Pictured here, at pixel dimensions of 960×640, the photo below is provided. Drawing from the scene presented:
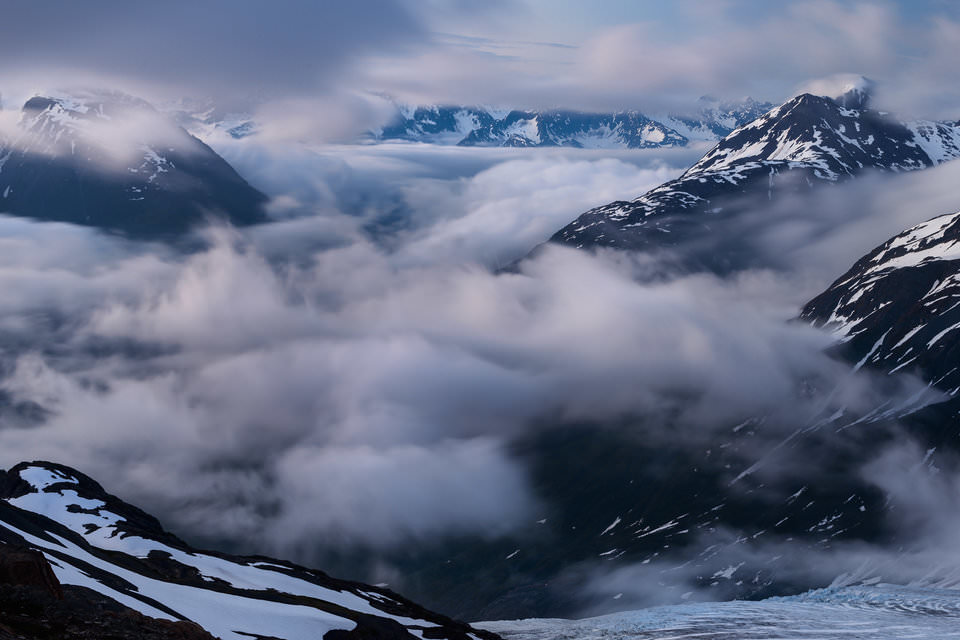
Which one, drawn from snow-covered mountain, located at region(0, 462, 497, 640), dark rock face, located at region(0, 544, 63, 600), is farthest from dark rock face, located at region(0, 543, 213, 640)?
snow-covered mountain, located at region(0, 462, 497, 640)

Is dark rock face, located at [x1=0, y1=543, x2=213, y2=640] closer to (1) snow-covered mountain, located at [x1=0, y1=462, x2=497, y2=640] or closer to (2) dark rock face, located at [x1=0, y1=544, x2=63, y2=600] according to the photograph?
(2) dark rock face, located at [x1=0, y1=544, x2=63, y2=600]

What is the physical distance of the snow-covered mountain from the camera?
105m

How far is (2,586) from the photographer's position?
66375 mm

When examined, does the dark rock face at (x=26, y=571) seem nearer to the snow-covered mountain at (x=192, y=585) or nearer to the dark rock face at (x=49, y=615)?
the dark rock face at (x=49, y=615)

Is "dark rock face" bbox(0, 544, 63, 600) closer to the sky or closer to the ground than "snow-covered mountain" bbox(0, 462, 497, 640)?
closer to the ground

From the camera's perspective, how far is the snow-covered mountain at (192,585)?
10469cm

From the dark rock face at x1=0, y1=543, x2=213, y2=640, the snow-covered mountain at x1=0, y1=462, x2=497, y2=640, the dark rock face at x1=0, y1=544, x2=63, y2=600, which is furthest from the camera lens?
the snow-covered mountain at x1=0, y1=462, x2=497, y2=640

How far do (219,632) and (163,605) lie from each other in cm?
761

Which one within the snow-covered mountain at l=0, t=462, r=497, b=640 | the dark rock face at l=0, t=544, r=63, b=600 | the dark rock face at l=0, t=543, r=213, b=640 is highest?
the snow-covered mountain at l=0, t=462, r=497, b=640

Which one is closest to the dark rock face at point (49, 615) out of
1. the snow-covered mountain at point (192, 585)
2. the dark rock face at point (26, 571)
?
the dark rock face at point (26, 571)

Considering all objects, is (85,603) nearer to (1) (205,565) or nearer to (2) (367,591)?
(1) (205,565)

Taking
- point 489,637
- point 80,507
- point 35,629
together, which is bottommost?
point 35,629

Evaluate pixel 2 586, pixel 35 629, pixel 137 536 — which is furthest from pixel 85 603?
pixel 137 536

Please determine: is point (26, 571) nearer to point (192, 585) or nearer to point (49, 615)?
point (49, 615)
